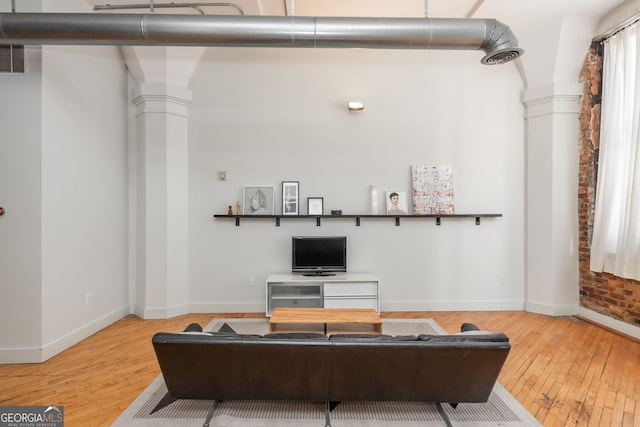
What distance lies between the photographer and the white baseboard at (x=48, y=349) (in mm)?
3045

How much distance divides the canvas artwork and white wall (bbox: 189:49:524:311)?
0.12 meters

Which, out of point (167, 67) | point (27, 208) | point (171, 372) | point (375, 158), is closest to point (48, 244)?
point (27, 208)

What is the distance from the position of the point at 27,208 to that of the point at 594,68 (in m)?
6.70

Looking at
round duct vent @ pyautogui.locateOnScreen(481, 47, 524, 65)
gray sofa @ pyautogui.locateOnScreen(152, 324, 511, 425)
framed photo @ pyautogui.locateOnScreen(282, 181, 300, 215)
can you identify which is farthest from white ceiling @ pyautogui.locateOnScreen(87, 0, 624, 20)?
gray sofa @ pyautogui.locateOnScreen(152, 324, 511, 425)

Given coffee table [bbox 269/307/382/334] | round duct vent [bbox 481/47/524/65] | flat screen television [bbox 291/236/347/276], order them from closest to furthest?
round duct vent [bbox 481/47/524/65] < coffee table [bbox 269/307/382/334] < flat screen television [bbox 291/236/347/276]

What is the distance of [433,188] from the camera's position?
4.61m

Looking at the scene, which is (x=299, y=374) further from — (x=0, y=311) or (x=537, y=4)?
(x=537, y=4)

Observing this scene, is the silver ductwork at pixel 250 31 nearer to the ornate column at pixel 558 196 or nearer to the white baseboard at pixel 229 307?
the ornate column at pixel 558 196

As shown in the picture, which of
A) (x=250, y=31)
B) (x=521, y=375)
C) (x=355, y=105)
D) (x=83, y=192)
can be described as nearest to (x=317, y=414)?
(x=521, y=375)

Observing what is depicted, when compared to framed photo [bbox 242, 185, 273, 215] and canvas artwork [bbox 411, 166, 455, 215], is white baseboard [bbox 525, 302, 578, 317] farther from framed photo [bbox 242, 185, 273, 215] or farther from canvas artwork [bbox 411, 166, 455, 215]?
framed photo [bbox 242, 185, 273, 215]

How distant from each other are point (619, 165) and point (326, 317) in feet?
12.5

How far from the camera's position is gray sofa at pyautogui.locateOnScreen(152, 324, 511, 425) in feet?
6.22

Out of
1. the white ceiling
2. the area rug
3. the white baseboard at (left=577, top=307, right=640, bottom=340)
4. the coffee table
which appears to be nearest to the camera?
the area rug

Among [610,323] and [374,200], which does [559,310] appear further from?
[374,200]
